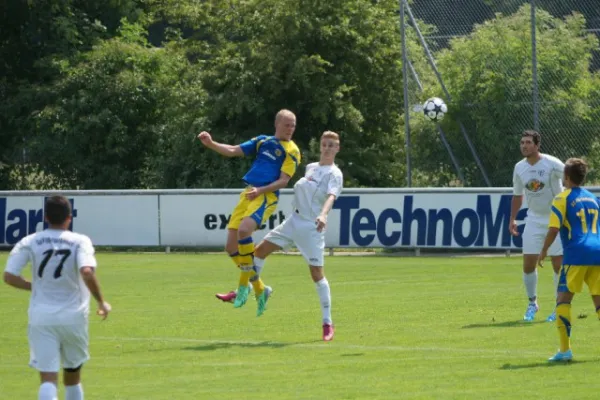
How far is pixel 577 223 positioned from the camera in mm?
10891

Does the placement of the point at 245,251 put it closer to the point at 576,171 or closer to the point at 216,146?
the point at 216,146

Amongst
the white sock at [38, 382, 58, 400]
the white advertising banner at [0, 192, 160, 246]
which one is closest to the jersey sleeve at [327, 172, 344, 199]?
the white sock at [38, 382, 58, 400]

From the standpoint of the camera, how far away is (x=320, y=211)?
1335 centimetres

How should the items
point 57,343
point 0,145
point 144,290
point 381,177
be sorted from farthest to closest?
1. point 0,145
2. point 381,177
3. point 144,290
4. point 57,343

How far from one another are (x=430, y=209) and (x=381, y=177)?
8.47 metres

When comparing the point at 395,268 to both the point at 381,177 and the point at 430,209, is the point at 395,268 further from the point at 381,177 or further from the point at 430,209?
the point at 381,177

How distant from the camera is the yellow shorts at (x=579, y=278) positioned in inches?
426

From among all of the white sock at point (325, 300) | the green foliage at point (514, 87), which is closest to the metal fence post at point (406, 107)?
the green foliage at point (514, 87)

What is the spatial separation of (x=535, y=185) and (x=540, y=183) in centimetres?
7

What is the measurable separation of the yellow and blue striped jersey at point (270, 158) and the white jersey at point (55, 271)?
18.9 ft

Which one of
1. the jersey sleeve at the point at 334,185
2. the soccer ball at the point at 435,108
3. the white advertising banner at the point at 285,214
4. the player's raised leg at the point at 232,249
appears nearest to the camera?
the jersey sleeve at the point at 334,185

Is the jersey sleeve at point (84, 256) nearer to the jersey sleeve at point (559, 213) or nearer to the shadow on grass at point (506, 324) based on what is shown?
the jersey sleeve at point (559, 213)

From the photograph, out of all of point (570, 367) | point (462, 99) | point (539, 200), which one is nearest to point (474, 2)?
point (462, 99)

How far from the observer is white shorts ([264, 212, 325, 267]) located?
13.2 m
